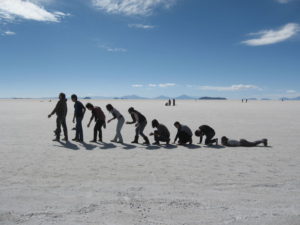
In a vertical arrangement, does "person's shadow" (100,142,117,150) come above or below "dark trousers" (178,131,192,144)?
below

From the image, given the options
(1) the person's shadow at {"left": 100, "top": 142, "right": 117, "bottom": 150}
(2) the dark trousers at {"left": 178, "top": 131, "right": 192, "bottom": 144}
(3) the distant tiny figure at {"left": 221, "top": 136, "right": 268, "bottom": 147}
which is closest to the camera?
(1) the person's shadow at {"left": 100, "top": 142, "right": 117, "bottom": 150}

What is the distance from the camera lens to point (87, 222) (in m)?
3.84

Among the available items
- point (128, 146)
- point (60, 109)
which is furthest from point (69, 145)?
point (128, 146)

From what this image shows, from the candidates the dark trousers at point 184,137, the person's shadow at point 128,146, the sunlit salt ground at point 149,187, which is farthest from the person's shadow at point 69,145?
the dark trousers at point 184,137

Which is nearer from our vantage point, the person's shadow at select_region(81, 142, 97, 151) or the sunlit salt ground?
the sunlit salt ground

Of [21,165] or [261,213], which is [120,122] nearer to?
[21,165]

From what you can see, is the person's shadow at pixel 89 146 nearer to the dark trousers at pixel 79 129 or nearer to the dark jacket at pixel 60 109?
the dark trousers at pixel 79 129

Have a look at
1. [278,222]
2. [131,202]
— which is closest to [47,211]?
[131,202]

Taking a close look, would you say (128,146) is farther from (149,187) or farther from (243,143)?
(149,187)

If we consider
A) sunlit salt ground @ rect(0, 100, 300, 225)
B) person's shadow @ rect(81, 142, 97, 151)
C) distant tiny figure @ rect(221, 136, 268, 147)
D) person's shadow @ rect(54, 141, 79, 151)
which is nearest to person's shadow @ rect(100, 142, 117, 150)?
person's shadow @ rect(81, 142, 97, 151)

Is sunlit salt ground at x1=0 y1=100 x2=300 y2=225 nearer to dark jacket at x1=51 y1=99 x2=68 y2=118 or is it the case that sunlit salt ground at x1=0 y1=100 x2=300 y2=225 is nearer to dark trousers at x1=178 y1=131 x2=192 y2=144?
dark trousers at x1=178 y1=131 x2=192 y2=144

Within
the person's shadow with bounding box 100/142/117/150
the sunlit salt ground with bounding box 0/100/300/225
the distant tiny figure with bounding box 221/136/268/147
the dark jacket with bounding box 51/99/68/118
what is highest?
the dark jacket with bounding box 51/99/68/118

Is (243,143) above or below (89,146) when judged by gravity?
above

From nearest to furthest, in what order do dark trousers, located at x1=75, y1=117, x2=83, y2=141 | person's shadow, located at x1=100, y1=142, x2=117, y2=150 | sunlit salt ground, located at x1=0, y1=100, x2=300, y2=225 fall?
sunlit salt ground, located at x1=0, y1=100, x2=300, y2=225 → person's shadow, located at x1=100, y1=142, x2=117, y2=150 → dark trousers, located at x1=75, y1=117, x2=83, y2=141
